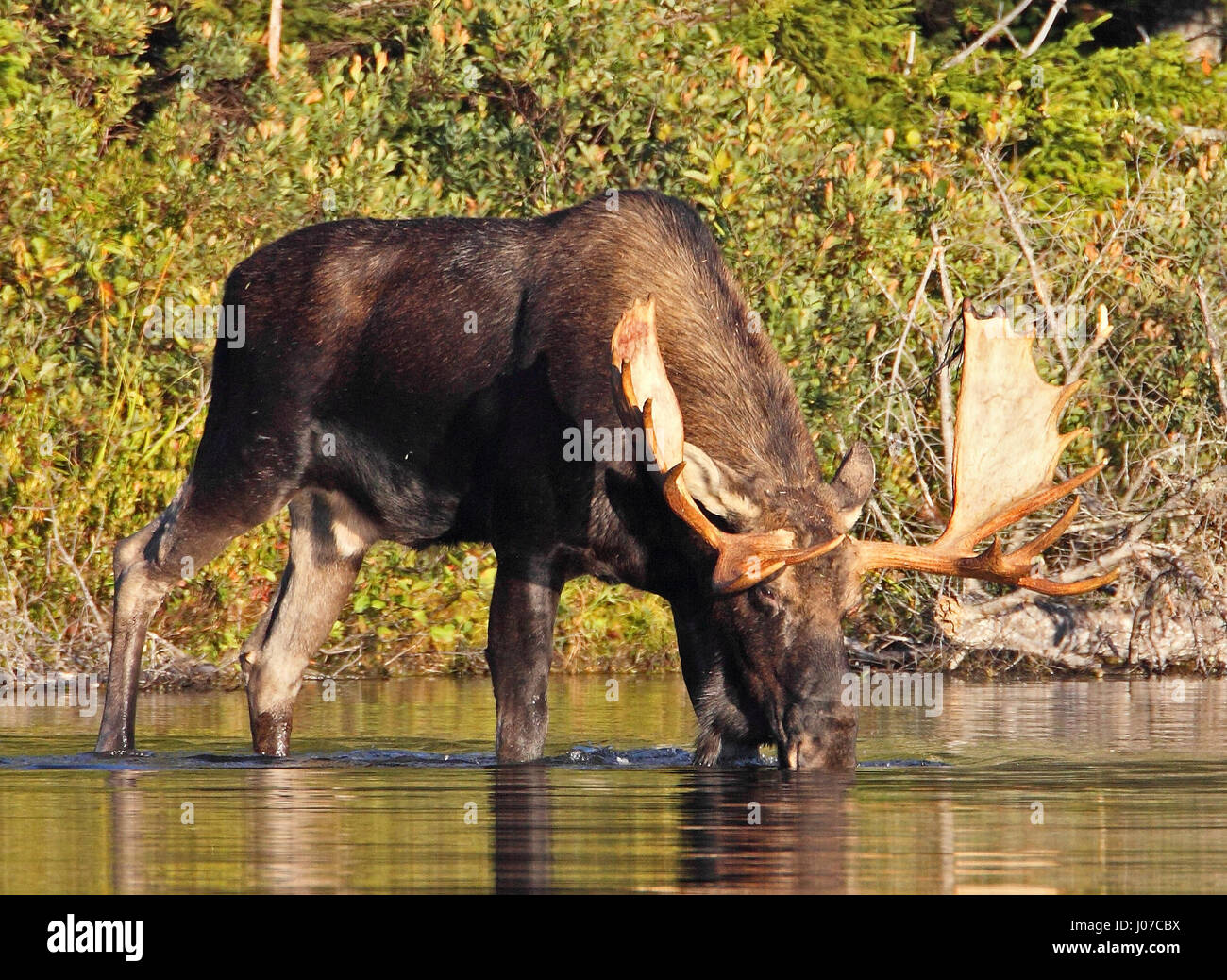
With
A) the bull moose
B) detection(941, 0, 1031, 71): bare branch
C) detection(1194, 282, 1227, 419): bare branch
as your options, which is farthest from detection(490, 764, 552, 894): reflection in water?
detection(941, 0, 1031, 71): bare branch

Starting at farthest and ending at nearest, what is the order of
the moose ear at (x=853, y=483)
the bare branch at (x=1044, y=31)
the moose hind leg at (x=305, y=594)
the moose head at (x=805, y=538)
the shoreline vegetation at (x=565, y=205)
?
1. the bare branch at (x=1044, y=31)
2. the shoreline vegetation at (x=565, y=205)
3. the moose hind leg at (x=305, y=594)
4. the moose ear at (x=853, y=483)
5. the moose head at (x=805, y=538)

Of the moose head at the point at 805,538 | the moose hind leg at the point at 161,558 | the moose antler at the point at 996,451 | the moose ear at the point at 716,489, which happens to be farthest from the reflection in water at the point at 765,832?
the moose hind leg at the point at 161,558

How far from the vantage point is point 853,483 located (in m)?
9.85

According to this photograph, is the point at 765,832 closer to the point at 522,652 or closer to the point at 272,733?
the point at 522,652

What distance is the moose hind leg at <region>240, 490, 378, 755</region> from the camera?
1118 centimetres

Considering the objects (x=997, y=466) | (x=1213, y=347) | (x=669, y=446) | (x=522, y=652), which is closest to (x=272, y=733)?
(x=522, y=652)

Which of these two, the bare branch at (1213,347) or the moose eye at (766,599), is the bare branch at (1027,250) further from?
the moose eye at (766,599)

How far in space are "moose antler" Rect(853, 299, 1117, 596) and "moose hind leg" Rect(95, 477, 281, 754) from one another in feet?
10.2

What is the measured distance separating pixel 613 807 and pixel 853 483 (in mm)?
2124

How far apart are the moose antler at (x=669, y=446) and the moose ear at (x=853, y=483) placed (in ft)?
1.48

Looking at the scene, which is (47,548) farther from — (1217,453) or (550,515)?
(1217,453)

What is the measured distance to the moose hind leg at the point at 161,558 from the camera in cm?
1095

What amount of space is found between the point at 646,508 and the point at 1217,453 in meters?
7.00

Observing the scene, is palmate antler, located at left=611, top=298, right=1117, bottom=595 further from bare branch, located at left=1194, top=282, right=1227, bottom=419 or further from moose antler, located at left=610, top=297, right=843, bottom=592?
bare branch, located at left=1194, top=282, right=1227, bottom=419
